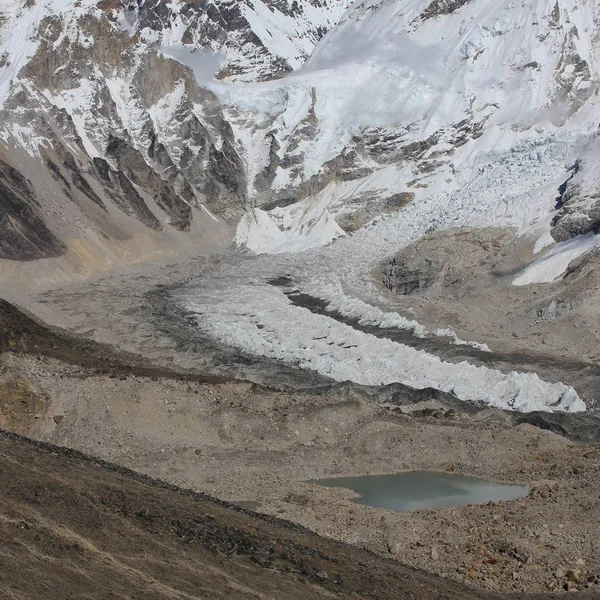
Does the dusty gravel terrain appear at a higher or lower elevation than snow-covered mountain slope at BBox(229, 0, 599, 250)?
lower

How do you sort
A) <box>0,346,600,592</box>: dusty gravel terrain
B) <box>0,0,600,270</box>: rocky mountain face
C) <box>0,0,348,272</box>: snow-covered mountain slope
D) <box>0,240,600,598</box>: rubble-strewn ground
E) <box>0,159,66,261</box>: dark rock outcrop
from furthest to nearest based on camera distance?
1. <box>0,0,600,270</box>: rocky mountain face
2. <box>0,0,348,272</box>: snow-covered mountain slope
3. <box>0,159,66,261</box>: dark rock outcrop
4. <box>0,346,600,592</box>: dusty gravel terrain
5. <box>0,240,600,598</box>: rubble-strewn ground

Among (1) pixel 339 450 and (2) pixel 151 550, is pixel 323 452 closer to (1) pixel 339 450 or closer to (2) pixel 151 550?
(1) pixel 339 450

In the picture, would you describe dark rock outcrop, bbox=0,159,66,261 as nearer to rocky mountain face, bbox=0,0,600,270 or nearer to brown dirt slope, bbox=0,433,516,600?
rocky mountain face, bbox=0,0,600,270

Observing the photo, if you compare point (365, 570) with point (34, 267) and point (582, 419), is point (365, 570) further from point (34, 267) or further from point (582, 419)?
point (34, 267)

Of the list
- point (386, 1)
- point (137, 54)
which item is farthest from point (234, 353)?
point (386, 1)

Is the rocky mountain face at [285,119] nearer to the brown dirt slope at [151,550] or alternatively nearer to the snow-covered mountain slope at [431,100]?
the snow-covered mountain slope at [431,100]

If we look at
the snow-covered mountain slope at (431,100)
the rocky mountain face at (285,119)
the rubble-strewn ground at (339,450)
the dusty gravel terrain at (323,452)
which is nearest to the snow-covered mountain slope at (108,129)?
the rocky mountain face at (285,119)

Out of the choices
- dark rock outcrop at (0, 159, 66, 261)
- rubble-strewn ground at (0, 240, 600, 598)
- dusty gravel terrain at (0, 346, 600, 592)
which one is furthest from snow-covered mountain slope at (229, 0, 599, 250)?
dusty gravel terrain at (0, 346, 600, 592)

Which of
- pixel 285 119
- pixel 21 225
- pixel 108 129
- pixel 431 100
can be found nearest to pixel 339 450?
pixel 21 225

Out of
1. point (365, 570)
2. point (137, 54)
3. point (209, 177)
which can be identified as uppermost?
point (137, 54)
